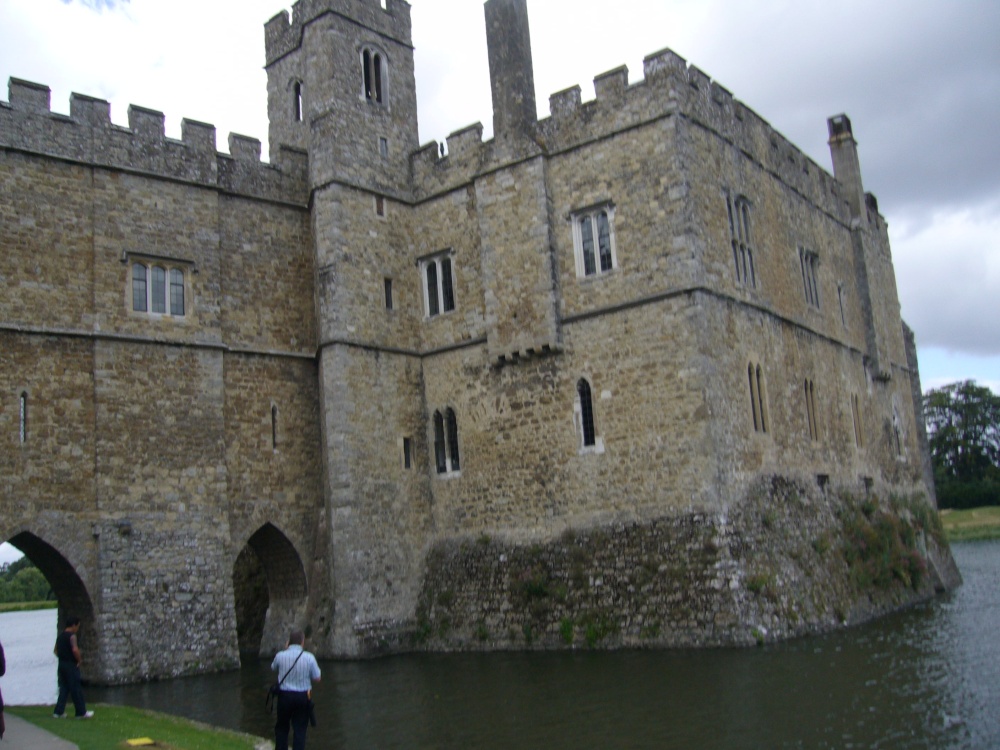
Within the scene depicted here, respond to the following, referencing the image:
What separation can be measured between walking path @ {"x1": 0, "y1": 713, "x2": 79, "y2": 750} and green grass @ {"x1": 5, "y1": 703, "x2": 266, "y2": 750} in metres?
0.14

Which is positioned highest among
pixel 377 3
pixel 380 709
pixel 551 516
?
pixel 377 3

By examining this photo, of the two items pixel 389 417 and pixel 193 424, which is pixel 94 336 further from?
pixel 389 417

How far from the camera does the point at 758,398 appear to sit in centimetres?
2322

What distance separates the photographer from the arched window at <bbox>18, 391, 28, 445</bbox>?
2050 cm

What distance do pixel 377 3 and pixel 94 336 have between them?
11.7m

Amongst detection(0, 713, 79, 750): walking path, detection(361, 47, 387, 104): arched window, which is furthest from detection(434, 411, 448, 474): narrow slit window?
detection(0, 713, 79, 750): walking path

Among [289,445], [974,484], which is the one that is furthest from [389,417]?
[974,484]

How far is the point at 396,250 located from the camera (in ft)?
85.0

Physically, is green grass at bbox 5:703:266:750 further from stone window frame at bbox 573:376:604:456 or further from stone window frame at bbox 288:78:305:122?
stone window frame at bbox 288:78:305:122

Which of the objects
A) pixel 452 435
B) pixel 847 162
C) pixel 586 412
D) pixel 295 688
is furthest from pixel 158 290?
pixel 847 162

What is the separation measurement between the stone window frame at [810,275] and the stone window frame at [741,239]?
352 cm

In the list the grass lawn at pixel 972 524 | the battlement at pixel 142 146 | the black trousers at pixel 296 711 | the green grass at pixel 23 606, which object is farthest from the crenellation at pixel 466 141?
the green grass at pixel 23 606

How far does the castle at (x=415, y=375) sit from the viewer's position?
2089 cm

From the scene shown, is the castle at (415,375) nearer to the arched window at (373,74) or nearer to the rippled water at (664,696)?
the arched window at (373,74)
